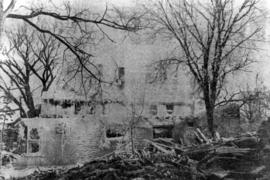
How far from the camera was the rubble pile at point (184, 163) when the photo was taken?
97.3 inches

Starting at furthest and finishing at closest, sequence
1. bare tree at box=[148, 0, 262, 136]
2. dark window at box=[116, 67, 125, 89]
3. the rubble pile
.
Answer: bare tree at box=[148, 0, 262, 136], dark window at box=[116, 67, 125, 89], the rubble pile

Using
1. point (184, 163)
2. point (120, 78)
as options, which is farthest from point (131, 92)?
point (184, 163)

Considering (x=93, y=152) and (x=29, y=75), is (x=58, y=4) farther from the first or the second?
(x=93, y=152)

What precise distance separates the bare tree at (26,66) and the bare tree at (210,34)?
2.88 feet

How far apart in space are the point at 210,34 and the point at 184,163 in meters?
1.08

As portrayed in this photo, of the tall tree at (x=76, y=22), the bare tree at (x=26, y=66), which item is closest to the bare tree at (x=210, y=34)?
the tall tree at (x=76, y=22)

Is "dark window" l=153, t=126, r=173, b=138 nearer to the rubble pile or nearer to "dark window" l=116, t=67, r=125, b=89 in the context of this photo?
the rubble pile

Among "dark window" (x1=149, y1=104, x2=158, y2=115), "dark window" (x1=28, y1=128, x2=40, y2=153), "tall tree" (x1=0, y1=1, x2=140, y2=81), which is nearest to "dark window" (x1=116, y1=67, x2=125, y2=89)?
"tall tree" (x1=0, y1=1, x2=140, y2=81)

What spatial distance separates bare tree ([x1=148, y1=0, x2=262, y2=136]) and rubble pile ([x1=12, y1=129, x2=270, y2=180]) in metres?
0.38

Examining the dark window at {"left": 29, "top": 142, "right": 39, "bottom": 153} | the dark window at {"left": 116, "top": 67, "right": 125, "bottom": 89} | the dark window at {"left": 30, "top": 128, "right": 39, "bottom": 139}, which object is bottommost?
the dark window at {"left": 29, "top": 142, "right": 39, "bottom": 153}

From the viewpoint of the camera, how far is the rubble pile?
2471 millimetres

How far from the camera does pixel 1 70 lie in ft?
8.37

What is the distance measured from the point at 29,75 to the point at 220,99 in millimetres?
1532

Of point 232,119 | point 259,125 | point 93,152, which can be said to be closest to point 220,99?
point 232,119
